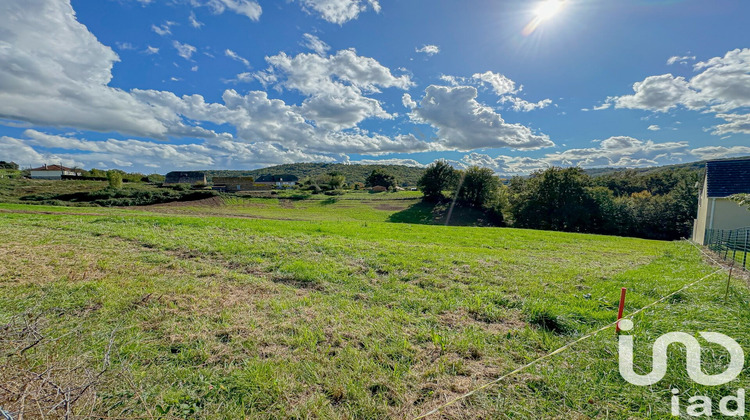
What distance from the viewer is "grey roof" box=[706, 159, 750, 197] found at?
19403mm

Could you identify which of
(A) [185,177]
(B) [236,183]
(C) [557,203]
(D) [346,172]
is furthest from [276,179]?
(C) [557,203]

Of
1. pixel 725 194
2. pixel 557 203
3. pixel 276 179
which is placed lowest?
pixel 557 203

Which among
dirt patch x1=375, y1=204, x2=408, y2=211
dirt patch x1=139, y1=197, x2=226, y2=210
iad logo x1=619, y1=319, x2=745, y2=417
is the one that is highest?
iad logo x1=619, y1=319, x2=745, y2=417

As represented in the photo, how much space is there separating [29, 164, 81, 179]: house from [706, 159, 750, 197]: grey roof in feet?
409

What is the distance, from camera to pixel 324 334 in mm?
4207

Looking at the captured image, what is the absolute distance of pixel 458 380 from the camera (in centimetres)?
325

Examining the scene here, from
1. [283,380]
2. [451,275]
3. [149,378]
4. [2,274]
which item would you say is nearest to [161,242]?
[2,274]

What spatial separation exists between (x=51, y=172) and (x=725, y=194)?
138 metres

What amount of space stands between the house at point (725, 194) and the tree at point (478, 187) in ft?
99.9

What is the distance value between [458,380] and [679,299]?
18.8 feet

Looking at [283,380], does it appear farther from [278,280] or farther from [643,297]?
[643,297]

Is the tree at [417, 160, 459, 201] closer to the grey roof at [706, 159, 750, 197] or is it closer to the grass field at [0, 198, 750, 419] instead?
the grey roof at [706, 159, 750, 197]

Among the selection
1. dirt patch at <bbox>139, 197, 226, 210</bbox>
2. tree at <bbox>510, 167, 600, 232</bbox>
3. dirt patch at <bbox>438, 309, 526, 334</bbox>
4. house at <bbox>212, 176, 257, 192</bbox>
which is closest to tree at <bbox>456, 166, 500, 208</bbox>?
tree at <bbox>510, 167, 600, 232</bbox>
